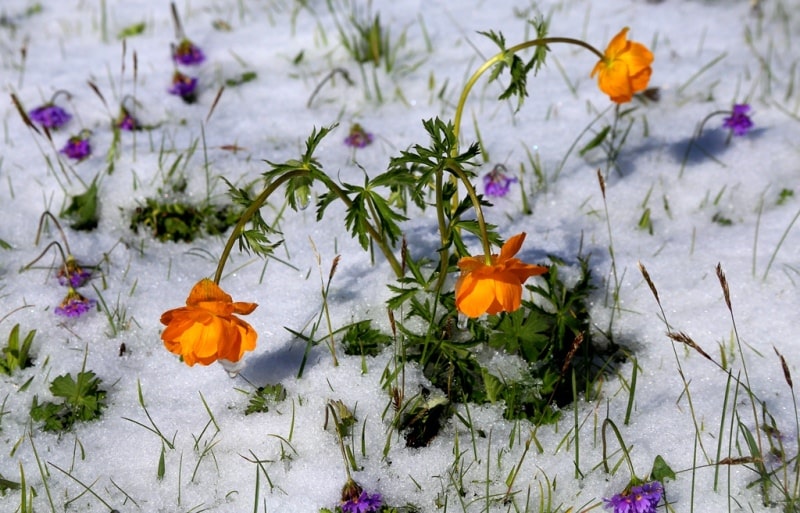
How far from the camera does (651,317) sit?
2688mm

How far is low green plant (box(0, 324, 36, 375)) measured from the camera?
99.6 inches

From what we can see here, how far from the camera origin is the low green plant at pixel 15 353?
2.53 meters

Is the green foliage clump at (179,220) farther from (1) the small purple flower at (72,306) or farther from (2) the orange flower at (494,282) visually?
(2) the orange flower at (494,282)

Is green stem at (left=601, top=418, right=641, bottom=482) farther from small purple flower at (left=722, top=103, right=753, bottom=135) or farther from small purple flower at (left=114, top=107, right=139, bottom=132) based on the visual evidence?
small purple flower at (left=114, top=107, right=139, bottom=132)

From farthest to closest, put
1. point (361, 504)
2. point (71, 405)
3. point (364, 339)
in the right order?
point (364, 339) → point (71, 405) → point (361, 504)

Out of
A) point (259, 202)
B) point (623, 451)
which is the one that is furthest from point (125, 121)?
point (623, 451)

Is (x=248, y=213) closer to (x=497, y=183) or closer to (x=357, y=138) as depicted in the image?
(x=497, y=183)

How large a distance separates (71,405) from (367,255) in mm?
1157

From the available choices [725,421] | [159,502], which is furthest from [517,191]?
[159,502]

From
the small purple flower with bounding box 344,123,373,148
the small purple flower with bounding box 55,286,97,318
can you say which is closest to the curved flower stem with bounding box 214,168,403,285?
the small purple flower with bounding box 55,286,97,318

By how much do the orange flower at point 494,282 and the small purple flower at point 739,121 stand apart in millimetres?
1953

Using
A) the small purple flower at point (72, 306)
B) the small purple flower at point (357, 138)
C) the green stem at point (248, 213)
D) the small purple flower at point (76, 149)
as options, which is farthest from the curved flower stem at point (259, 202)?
the small purple flower at point (76, 149)

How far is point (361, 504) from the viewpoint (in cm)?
215

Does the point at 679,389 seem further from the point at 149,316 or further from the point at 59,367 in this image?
the point at 59,367
